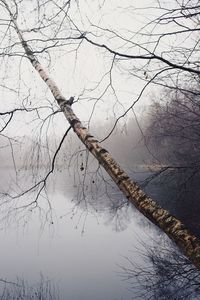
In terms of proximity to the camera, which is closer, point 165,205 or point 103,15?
→ point 103,15

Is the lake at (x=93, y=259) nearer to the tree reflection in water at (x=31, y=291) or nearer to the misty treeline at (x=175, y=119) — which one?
the tree reflection in water at (x=31, y=291)

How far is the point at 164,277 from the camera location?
7.94m

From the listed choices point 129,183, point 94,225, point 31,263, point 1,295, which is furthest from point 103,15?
point 94,225

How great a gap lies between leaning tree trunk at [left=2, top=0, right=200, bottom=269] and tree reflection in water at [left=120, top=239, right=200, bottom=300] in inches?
163

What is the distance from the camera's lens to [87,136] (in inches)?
117

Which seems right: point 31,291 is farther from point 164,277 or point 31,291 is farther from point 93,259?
point 164,277

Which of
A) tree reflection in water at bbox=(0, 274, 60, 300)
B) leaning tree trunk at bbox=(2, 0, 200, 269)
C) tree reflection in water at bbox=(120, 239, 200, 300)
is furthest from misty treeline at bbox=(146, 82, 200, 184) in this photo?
tree reflection in water at bbox=(0, 274, 60, 300)

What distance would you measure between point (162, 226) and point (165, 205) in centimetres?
1556

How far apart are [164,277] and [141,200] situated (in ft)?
20.5

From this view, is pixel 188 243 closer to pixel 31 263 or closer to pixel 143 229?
pixel 31 263

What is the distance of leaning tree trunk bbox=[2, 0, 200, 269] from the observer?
6.45 feet

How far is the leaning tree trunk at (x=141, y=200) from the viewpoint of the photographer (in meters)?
Answer: 1.97

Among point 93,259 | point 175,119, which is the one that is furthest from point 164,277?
point 93,259

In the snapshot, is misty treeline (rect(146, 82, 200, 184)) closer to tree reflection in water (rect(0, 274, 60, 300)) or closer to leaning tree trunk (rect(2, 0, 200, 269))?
leaning tree trunk (rect(2, 0, 200, 269))
